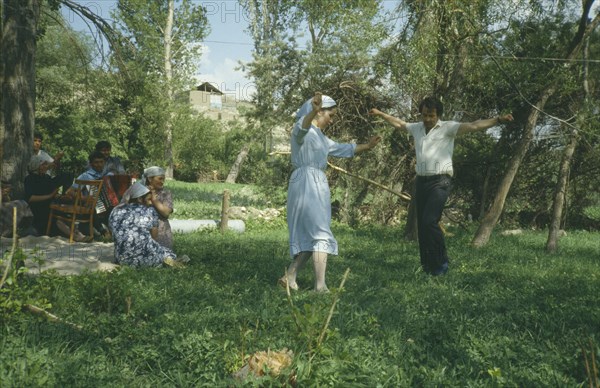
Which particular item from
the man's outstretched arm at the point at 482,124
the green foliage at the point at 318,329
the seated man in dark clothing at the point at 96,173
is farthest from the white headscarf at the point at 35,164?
the man's outstretched arm at the point at 482,124

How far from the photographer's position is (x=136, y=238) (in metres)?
7.23

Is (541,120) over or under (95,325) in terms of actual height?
over

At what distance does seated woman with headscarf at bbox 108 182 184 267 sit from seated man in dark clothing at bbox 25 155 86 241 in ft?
8.78

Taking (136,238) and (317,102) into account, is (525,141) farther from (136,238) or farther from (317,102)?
(136,238)

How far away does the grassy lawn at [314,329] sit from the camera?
351cm

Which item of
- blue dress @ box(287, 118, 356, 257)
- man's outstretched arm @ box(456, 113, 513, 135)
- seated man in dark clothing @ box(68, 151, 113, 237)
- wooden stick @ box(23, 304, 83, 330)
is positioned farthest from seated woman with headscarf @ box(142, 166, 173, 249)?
man's outstretched arm @ box(456, 113, 513, 135)

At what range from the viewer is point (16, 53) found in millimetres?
10000

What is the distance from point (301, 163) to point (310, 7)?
21.1 metres

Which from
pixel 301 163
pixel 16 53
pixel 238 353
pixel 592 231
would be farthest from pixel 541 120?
pixel 238 353

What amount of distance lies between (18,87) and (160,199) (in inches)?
163

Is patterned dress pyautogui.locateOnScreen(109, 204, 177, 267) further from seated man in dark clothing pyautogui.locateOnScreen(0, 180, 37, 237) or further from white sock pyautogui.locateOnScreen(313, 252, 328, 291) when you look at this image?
seated man in dark clothing pyautogui.locateOnScreen(0, 180, 37, 237)

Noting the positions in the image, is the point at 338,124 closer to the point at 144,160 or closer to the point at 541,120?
the point at 541,120

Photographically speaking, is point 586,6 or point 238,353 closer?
point 238,353

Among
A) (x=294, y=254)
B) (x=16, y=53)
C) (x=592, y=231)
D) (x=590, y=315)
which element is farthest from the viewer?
(x=592, y=231)
